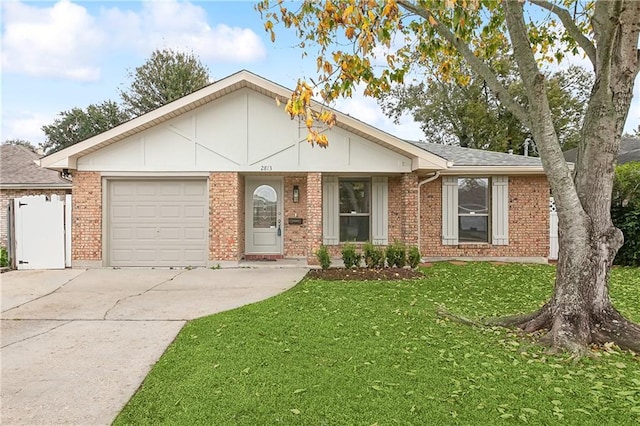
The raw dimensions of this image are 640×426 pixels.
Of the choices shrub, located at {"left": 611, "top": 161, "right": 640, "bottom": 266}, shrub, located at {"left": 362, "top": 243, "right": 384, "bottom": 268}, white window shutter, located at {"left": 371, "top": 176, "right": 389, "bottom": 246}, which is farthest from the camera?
white window shutter, located at {"left": 371, "top": 176, "right": 389, "bottom": 246}

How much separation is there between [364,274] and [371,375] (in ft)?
17.4

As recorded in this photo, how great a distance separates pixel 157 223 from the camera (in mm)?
10750

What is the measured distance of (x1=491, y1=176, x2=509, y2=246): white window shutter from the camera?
11.8 m

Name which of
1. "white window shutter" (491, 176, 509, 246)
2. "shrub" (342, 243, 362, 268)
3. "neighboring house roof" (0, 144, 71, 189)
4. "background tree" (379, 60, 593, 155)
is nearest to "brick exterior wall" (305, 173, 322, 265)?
"shrub" (342, 243, 362, 268)

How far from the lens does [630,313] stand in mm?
6000

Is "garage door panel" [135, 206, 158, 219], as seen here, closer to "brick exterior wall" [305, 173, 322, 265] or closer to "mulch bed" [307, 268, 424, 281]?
"brick exterior wall" [305, 173, 322, 265]

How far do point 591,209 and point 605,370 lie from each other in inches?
73.6

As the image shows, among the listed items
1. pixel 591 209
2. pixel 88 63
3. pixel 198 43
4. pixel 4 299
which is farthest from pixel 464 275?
pixel 198 43

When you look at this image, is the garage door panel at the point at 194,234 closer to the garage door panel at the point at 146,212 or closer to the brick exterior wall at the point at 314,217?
the brick exterior wall at the point at 314,217

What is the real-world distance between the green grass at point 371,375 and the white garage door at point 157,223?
5.04 metres

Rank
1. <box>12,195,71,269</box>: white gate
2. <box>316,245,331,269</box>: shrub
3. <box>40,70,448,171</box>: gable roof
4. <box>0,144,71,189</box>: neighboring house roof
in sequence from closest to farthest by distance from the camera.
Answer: <box>316,245,331,269</box>: shrub
<box>40,70,448,171</box>: gable roof
<box>12,195,71,269</box>: white gate
<box>0,144,71,189</box>: neighboring house roof

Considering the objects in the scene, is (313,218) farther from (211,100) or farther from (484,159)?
Answer: (484,159)

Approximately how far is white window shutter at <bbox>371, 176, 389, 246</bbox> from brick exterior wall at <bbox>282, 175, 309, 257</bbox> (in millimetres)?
1951

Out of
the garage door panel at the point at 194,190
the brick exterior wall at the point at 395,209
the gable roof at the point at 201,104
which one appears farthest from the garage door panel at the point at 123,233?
the brick exterior wall at the point at 395,209
